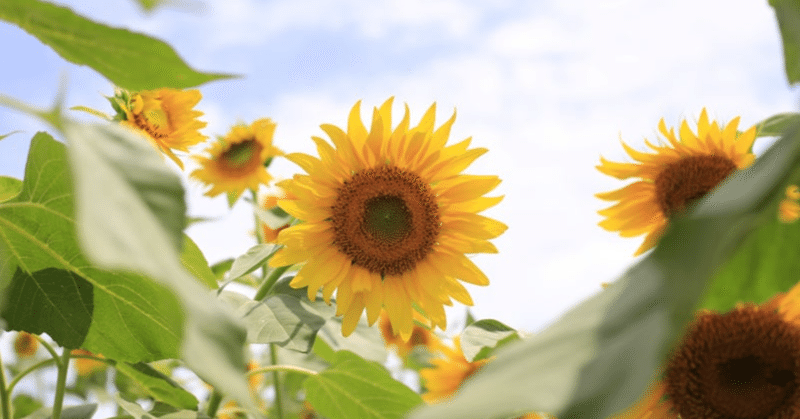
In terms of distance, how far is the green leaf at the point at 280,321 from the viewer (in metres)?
0.82

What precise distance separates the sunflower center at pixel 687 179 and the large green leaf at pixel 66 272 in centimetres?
81

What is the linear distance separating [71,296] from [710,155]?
946mm

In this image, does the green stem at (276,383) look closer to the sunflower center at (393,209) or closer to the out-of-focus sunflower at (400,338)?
the sunflower center at (393,209)

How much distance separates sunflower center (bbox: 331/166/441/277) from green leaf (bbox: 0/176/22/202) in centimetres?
49

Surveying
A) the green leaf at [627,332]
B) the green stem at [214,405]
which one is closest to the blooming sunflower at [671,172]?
the green stem at [214,405]

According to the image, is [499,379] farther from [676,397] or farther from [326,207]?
[326,207]

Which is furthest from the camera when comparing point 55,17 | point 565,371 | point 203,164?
point 203,164

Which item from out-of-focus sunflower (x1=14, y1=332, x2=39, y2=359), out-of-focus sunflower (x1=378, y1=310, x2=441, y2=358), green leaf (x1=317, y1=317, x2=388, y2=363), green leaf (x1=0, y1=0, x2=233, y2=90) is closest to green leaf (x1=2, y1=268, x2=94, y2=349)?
green leaf (x1=0, y1=0, x2=233, y2=90)

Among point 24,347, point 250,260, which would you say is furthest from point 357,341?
point 24,347

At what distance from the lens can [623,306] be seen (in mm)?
236

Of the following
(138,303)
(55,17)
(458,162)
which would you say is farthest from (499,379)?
(458,162)

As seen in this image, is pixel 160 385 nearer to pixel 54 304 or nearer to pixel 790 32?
pixel 54 304

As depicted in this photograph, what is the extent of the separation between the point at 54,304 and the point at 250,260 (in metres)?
0.31

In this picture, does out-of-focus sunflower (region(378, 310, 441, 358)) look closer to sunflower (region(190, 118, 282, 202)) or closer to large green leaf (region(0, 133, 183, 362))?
sunflower (region(190, 118, 282, 202))
